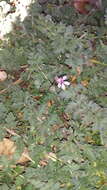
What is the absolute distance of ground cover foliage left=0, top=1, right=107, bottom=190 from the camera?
2.05 metres

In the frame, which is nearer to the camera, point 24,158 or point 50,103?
point 24,158

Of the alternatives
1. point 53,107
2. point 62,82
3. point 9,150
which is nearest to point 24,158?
point 9,150

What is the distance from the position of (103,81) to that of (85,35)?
375mm

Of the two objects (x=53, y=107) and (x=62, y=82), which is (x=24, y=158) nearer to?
(x=53, y=107)

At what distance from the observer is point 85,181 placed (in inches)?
80.4

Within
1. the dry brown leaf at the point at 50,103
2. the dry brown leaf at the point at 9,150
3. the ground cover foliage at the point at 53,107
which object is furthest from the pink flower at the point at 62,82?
the dry brown leaf at the point at 9,150

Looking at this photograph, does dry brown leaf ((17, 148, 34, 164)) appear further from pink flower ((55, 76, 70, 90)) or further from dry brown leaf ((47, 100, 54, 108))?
pink flower ((55, 76, 70, 90))

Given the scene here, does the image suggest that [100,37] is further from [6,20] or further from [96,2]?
[6,20]

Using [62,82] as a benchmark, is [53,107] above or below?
below

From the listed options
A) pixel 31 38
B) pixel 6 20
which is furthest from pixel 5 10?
pixel 31 38

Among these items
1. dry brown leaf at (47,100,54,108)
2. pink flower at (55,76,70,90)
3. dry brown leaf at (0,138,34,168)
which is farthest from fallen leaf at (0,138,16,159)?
pink flower at (55,76,70,90)

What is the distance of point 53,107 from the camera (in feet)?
7.46

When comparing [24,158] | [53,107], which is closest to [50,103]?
[53,107]

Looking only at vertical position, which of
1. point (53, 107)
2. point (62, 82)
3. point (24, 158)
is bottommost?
point (24, 158)
